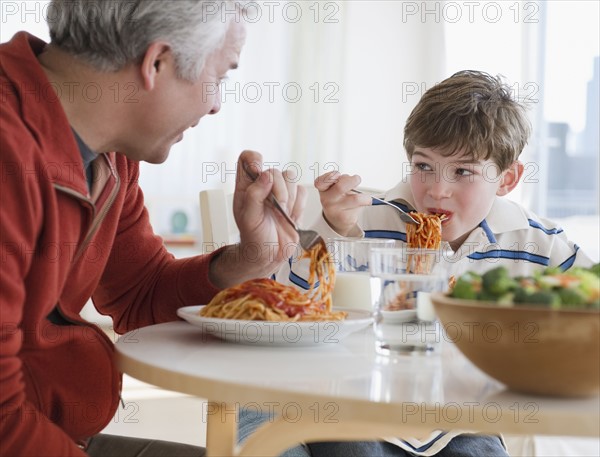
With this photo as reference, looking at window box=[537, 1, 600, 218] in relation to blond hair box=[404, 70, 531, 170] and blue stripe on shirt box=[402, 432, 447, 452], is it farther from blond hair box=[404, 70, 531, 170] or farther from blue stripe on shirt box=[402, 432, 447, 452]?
blue stripe on shirt box=[402, 432, 447, 452]

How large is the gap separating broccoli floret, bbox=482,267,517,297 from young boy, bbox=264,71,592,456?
0.80 metres

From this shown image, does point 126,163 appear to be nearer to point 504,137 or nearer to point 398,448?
point 398,448

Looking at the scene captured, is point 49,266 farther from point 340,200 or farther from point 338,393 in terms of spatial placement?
point 340,200

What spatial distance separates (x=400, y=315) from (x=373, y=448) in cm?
48

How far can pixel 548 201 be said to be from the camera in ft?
13.6

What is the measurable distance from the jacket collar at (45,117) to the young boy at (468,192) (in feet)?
2.10

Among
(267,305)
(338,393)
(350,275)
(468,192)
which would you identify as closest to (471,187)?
(468,192)

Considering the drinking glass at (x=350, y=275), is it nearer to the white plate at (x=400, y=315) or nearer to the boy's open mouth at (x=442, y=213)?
the white plate at (x=400, y=315)

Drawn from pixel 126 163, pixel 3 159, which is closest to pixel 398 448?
pixel 126 163

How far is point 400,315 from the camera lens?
1.04 meters

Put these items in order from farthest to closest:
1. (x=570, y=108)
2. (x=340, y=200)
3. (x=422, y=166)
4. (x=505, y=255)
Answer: (x=570, y=108), (x=422, y=166), (x=505, y=255), (x=340, y=200)

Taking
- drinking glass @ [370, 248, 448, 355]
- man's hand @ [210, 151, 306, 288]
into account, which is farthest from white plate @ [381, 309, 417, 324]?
man's hand @ [210, 151, 306, 288]

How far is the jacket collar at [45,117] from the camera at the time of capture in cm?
107

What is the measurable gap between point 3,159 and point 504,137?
120 cm
